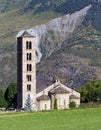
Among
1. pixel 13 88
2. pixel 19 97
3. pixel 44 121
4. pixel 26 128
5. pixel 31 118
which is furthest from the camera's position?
pixel 13 88

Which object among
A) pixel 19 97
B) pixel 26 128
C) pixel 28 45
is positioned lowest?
pixel 26 128

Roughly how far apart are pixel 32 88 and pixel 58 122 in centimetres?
8433

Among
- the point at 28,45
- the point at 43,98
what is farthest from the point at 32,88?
the point at 28,45

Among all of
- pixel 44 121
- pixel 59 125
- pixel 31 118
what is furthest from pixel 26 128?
pixel 31 118

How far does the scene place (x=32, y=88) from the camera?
169 metres

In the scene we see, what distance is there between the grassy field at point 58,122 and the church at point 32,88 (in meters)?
66.1

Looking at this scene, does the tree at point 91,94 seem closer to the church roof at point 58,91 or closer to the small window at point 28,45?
the church roof at point 58,91

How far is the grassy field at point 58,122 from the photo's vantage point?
76.6m

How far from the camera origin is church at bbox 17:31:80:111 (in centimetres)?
16712

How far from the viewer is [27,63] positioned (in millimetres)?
171000

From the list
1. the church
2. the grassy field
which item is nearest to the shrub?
the church

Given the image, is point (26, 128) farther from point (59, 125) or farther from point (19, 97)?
point (19, 97)

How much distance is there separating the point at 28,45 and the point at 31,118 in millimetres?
77696

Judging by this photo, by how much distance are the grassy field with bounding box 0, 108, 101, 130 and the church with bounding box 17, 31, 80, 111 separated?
217ft
